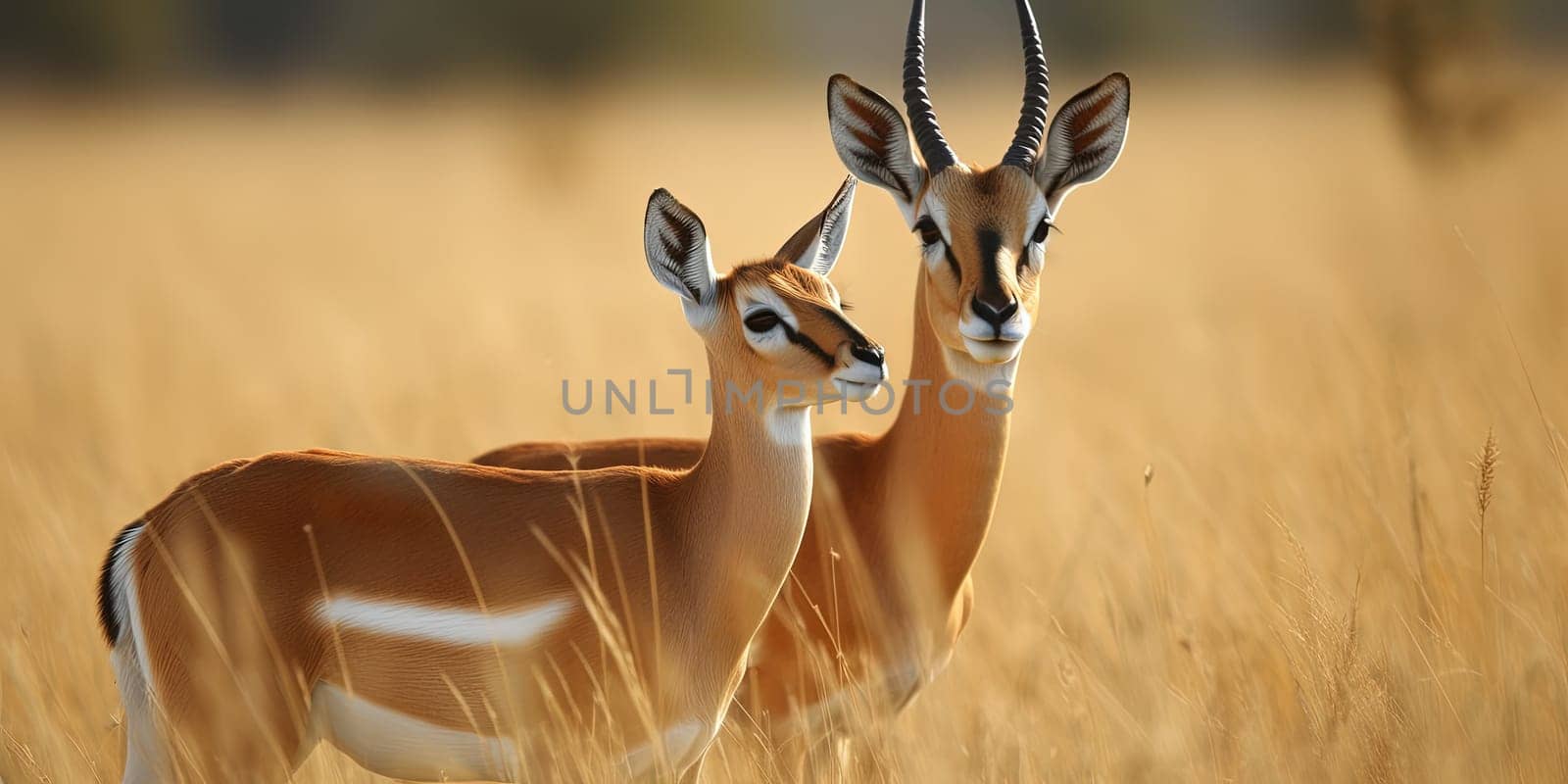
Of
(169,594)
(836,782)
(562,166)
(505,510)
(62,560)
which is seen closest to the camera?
(169,594)

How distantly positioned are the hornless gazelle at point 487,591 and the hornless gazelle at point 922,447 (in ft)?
2.22

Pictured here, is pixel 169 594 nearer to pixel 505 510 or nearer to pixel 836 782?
pixel 505 510

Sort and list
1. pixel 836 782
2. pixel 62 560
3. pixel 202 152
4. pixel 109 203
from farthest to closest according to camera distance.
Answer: pixel 202 152
pixel 109 203
pixel 62 560
pixel 836 782

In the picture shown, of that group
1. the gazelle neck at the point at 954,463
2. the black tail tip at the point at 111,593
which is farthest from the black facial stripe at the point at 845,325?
the black tail tip at the point at 111,593

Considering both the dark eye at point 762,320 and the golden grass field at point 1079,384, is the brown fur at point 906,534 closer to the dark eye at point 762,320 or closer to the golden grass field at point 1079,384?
the golden grass field at point 1079,384

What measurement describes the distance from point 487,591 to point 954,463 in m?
1.97

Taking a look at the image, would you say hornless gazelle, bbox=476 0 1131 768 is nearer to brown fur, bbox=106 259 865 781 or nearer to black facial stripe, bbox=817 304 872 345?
brown fur, bbox=106 259 865 781

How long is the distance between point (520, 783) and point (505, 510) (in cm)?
76

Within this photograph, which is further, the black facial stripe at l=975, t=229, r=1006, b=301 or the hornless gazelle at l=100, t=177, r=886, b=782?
the black facial stripe at l=975, t=229, r=1006, b=301

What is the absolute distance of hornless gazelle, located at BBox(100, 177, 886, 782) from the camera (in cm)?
392

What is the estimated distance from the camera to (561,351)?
12.0m

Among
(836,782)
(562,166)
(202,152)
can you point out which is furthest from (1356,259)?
(202,152)

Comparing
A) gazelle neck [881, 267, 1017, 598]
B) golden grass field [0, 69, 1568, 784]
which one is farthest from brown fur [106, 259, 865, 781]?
gazelle neck [881, 267, 1017, 598]

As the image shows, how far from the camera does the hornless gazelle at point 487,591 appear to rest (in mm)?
3918
